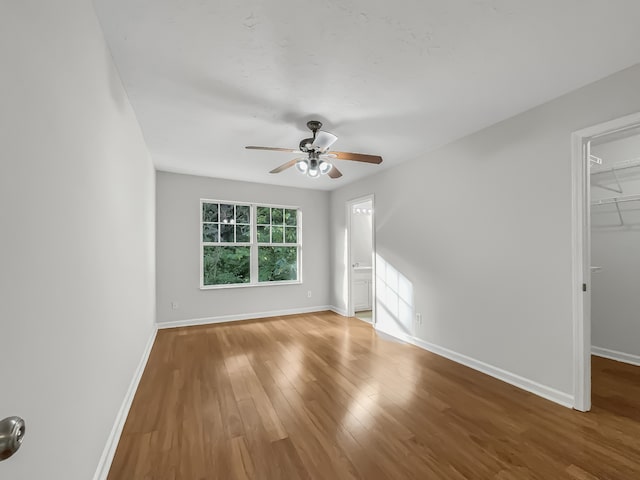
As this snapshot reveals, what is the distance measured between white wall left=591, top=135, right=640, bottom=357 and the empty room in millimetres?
22

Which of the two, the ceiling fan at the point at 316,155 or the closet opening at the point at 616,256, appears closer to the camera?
the ceiling fan at the point at 316,155

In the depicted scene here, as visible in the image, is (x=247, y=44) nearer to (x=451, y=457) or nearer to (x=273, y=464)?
(x=273, y=464)

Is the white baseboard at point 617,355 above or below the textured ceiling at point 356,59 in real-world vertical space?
below

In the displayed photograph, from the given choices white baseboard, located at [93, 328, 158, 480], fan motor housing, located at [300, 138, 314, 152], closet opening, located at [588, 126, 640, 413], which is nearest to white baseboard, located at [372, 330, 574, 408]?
closet opening, located at [588, 126, 640, 413]

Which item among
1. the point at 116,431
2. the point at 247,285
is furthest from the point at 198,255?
the point at 116,431

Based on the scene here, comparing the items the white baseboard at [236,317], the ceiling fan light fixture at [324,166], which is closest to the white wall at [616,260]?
the ceiling fan light fixture at [324,166]

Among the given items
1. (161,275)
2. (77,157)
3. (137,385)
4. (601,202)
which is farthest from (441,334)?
(161,275)

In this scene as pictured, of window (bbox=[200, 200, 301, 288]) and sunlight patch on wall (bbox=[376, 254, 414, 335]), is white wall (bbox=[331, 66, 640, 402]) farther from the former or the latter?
window (bbox=[200, 200, 301, 288])

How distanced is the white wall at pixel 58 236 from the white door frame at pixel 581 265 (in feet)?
10.6

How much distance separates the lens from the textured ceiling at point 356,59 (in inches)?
60.1

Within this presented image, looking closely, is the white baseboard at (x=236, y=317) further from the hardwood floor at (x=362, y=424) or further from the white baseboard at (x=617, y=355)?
the white baseboard at (x=617, y=355)

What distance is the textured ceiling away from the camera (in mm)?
1526

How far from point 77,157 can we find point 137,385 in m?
2.33

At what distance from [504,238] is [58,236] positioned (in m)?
3.27
